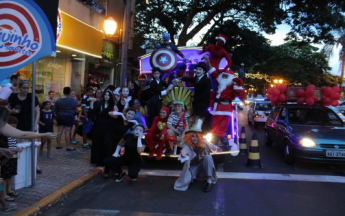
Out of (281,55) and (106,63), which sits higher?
(281,55)

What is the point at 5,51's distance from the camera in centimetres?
470

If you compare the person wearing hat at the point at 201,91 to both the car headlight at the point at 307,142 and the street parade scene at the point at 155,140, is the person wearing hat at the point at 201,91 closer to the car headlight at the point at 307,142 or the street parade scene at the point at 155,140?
the street parade scene at the point at 155,140

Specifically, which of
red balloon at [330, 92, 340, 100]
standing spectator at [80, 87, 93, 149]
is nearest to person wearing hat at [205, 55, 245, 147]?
red balloon at [330, 92, 340, 100]

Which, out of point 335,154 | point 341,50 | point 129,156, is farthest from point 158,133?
point 341,50

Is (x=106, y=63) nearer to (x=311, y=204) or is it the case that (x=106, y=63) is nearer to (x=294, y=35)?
(x=294, y=35)

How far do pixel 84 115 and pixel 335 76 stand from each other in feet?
138

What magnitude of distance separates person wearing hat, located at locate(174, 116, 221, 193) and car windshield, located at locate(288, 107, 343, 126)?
382cm

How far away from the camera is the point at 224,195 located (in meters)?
5.77

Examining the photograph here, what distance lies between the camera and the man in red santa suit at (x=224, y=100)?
7598mm

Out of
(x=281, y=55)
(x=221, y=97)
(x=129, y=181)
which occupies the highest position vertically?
(x=281, y=55)

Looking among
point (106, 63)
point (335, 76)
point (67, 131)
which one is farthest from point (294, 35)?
point (335, 76)

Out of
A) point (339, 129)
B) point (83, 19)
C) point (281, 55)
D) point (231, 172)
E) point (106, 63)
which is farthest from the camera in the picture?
point (281, 55)

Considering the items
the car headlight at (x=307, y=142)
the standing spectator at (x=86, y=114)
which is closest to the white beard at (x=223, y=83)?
the car headlight at (x=307, y=142)

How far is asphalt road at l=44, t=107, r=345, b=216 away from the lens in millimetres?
5016
